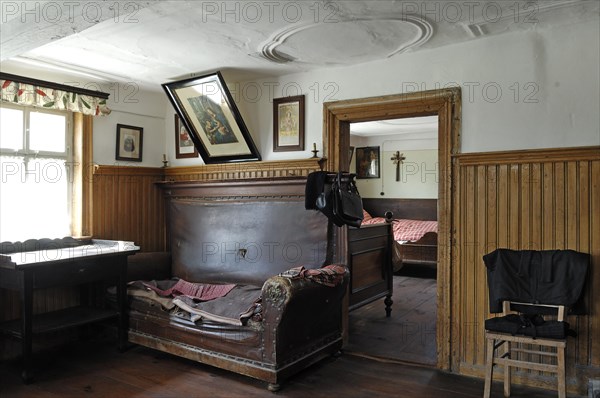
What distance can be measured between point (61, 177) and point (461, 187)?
357cm

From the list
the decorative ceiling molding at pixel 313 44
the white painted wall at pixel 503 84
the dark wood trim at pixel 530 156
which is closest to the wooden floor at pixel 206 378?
the dark wood trim at pixel 530 156

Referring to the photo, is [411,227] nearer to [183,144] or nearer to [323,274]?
[183,144]

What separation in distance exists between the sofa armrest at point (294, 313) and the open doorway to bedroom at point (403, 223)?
2.20 ft

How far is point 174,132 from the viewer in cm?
528

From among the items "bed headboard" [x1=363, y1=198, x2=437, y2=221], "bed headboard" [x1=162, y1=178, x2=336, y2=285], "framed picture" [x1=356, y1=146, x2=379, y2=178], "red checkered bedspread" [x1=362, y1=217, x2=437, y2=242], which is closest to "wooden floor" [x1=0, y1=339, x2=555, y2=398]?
"bed headboard" [x1=162, y1=178, x2=336, y2=285]

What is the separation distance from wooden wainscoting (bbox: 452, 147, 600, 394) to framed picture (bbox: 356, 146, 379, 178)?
620 cm

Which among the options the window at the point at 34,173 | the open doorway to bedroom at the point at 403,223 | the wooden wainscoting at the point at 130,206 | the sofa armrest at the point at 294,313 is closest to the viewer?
the sofa armrest at the point at 294,313

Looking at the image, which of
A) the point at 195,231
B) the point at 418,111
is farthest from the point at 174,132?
the point at 418,111

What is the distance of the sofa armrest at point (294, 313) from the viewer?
325 cm

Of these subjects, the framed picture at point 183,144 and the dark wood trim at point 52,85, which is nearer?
the dark wood trim at point 52,85

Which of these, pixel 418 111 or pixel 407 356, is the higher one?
pixel 418 111

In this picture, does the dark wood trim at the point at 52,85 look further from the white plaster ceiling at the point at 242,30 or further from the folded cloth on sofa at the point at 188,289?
the folded cloth on sofa at the point at 188,289

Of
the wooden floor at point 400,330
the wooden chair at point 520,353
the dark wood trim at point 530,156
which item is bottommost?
the wooden floor at point 400,330

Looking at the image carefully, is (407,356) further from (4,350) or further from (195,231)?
(4,350)
